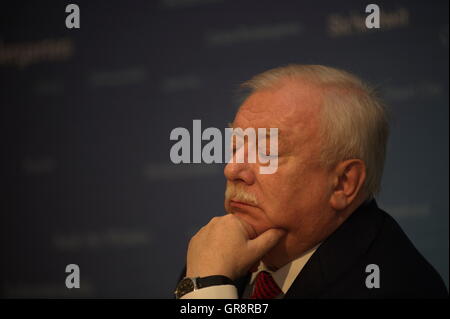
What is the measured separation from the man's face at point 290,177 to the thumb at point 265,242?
0.04m

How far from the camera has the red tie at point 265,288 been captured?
164 centimetres

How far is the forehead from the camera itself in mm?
1536

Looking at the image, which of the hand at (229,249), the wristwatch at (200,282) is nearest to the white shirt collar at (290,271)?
the hand at (229,249)

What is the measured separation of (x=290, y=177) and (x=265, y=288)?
0.43m

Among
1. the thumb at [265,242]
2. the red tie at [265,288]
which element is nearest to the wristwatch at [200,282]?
the thumb at [265,242]

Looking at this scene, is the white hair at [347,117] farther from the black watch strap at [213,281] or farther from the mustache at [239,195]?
the black watch strap at [213,281]

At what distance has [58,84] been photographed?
2988 millimetres

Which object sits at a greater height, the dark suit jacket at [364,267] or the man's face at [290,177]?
the man's face at [290,177]

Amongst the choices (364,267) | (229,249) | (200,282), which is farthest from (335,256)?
(200,282)

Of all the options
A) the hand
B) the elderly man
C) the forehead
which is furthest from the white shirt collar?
the forehead

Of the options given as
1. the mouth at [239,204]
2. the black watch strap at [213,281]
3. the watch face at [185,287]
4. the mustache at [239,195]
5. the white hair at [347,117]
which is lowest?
the watch face at [185,287]

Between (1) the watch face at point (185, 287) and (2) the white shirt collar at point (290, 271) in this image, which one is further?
(2) the white shirt collar at point (290, 271)

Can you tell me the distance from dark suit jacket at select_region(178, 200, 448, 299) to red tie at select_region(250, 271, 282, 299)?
0.10 metres

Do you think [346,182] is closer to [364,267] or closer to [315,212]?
[315,212]
